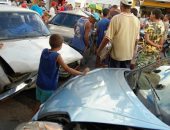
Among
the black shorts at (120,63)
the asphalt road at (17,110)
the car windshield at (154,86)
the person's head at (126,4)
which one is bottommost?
the asphalt road at (17,110)

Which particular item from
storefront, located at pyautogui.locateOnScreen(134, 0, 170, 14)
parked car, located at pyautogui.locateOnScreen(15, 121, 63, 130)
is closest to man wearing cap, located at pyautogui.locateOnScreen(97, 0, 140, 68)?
parked car, located at pyautogui.locateOnScreen(15, 121, 63, 130)

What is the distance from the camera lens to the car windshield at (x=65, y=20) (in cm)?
1124

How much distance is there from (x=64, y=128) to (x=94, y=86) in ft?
2.26

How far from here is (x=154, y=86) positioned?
11.8ft

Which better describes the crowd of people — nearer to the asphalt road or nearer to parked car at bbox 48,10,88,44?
parked car at bbox 48,10,88,44

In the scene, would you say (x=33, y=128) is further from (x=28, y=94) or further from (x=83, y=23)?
(x=83, y=23)

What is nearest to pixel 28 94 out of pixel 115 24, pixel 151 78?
pixel 115 24

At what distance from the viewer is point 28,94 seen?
646 centimetres

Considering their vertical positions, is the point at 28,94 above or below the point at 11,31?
below

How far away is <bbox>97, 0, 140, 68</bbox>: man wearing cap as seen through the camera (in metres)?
5.71

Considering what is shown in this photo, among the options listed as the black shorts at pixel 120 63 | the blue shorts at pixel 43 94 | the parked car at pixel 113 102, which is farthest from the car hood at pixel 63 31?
the parked car at pixel 113 102

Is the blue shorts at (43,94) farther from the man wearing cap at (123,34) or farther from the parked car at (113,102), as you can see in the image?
the man wearing cap at (123,34)

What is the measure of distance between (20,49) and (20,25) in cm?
91

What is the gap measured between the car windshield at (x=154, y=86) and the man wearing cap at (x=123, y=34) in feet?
4.81
